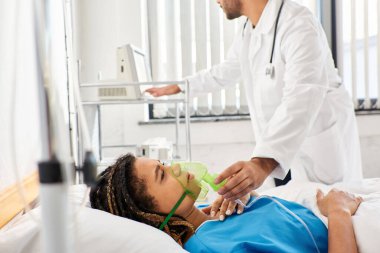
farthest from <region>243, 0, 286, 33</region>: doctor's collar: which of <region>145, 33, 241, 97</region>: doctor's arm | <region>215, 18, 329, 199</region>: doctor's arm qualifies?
<region>145, 33, 241, 97</region>: doctor's arm

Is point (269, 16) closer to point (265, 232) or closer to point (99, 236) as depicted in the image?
point (265, 232)

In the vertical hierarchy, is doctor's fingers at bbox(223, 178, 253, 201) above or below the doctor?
below

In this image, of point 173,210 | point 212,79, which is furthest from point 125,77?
point 173,210

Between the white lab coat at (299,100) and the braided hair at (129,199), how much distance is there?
0.35 meters

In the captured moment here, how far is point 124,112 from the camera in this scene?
3045 mm

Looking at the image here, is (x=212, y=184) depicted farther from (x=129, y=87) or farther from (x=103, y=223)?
(x=129, y=87)

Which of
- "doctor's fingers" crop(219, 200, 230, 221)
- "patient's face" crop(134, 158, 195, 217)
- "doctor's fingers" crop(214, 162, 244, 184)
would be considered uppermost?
"doctor's fingers" crop(214, 162, 244, 184)

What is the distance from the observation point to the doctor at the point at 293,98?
4.54ft

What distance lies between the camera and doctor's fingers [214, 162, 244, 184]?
1094mm

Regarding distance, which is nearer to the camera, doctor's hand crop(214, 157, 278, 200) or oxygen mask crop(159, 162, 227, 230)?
doctor's hand crop(214, 157, 278, 200)

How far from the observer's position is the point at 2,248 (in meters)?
0.86

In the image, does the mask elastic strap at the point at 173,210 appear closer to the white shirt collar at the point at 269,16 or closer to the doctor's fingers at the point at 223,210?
the doctor's fingers at the point at 223,210

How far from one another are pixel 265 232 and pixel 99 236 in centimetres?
43

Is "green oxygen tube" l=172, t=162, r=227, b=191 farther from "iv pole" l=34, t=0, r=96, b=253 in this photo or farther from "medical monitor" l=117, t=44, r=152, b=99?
"medical monitor" l=117, t=44, r=152, b=99
